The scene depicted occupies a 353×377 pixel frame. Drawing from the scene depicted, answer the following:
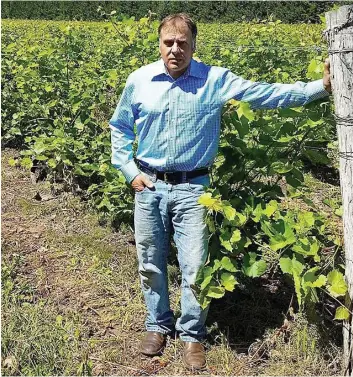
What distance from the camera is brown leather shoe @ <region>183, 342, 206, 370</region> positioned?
297 cm

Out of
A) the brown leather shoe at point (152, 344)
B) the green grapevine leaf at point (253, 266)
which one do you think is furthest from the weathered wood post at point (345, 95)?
the brown leather shoe at point (152, 344)

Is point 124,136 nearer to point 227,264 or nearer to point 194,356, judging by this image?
point 227,264

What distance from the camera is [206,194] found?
103 inches

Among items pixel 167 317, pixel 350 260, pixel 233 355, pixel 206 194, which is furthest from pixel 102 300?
pixel 350 260

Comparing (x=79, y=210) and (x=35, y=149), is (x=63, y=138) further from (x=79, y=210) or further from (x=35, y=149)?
(x=79, y=210)

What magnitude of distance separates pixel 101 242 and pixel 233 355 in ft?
5.47

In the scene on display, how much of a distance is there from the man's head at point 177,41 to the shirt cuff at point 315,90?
56 centimetres

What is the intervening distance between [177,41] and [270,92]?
489 millimetres

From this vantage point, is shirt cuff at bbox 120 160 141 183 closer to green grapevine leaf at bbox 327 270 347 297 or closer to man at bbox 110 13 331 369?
man at bbox 110 13 331 369

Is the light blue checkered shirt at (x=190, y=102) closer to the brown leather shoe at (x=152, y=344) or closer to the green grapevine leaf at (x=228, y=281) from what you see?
the green grapevine leaf at (x=228, y=281)

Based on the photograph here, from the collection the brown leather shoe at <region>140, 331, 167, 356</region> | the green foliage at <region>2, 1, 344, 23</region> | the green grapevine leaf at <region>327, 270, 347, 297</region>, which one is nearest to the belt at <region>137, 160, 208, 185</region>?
the green grapevine leaf at <region>327, 270, 347, 297</region>

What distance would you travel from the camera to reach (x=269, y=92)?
2705 mm

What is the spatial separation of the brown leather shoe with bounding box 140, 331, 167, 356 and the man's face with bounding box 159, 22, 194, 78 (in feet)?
4.60

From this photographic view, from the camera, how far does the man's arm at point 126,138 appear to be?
2828 millimetres
